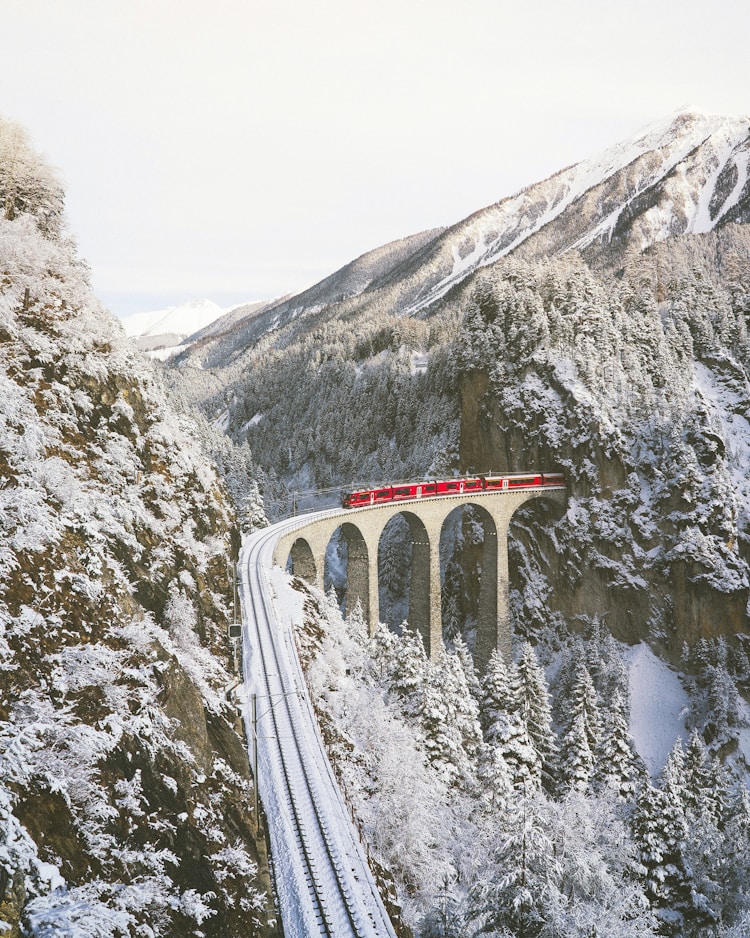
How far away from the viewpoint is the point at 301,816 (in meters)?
20.2

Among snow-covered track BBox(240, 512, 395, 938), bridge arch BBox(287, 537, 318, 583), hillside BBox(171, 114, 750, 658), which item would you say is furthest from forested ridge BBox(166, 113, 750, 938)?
bridge arch BBox(287, 537, 318, 583)

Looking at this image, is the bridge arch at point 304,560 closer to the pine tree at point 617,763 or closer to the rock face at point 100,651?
the rock face at point 100,651

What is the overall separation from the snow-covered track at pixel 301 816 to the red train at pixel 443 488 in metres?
21.1

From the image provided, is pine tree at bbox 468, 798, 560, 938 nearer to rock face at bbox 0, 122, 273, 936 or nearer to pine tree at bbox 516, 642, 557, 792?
rock face at bbox 0, 122, 273, 936

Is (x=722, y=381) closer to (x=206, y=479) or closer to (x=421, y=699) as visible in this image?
(x=421, y=699)

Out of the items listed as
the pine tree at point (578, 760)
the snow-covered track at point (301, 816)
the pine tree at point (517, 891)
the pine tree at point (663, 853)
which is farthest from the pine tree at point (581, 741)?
the snow-covered track at point (301, 816)

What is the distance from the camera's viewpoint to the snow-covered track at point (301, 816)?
54.4 feet

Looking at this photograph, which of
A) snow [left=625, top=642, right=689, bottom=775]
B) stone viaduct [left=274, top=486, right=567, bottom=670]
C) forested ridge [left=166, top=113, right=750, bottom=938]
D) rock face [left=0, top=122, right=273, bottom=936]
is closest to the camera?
rock face [left=0, top=122, right=273, bottom=936]

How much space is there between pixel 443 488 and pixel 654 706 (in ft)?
92.5

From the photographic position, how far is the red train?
2046 inches

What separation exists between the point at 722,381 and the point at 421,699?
59.5 metres

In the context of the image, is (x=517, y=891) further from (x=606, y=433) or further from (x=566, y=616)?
(x=606, y=433)

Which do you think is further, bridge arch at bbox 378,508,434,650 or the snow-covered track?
bridge arch at bbox 378,508,434,650

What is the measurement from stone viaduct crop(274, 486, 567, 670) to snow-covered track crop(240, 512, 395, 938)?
16052 millimetres
